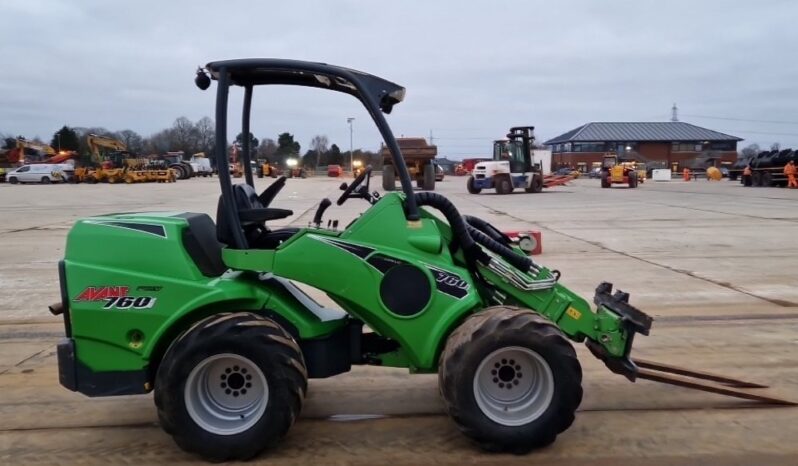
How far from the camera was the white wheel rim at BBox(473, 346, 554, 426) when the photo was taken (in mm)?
3604

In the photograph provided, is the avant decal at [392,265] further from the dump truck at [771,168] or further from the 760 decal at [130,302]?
the dump truck at [771,168]

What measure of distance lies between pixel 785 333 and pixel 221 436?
522 cm

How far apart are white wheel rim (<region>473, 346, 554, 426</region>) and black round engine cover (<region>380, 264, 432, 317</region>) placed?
50 cm

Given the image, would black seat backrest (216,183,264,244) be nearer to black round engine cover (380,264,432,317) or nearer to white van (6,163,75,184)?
black round engine cover (380,264,432,317)

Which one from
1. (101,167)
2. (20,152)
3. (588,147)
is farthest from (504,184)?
(588,147)

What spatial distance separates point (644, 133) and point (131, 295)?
9749cm

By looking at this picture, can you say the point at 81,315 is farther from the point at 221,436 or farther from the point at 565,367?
the point at 565,367

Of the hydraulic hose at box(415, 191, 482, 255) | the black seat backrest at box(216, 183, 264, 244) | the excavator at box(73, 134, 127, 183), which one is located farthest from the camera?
the excavator at box(73, 134, 127, 183)

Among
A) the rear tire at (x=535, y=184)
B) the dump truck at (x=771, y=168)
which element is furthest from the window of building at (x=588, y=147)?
the rear tire at (x=535, y=184)

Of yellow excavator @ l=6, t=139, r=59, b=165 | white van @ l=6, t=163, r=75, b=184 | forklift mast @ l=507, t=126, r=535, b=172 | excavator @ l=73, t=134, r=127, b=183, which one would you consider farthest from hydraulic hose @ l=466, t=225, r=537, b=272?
yellow excavator @ l=6, t=139, r=59, b=165

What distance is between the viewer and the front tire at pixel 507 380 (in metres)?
3.49

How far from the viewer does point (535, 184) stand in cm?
3409

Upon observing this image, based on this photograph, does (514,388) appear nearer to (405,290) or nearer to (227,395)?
(405,290)

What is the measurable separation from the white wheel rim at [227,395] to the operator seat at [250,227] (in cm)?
72
